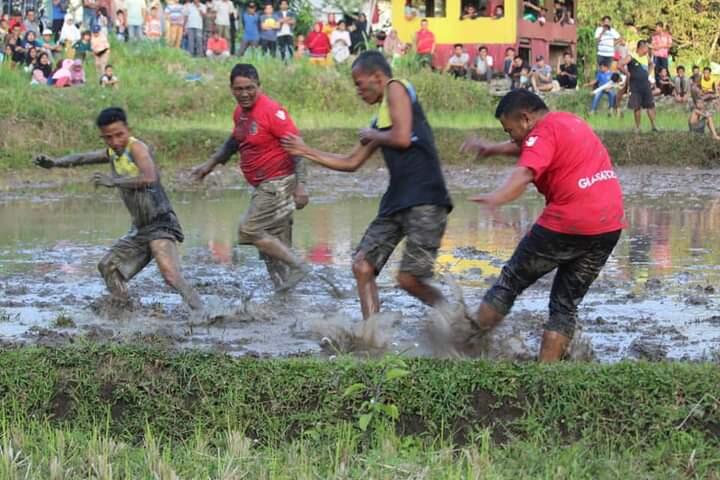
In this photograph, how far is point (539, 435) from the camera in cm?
575

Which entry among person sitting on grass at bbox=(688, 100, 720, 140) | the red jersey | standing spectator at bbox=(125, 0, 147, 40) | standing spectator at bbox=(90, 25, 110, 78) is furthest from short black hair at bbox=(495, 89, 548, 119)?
standing spectator at bbox=(125, 0, 147, 40)

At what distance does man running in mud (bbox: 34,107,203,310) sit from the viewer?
9000 millimetres

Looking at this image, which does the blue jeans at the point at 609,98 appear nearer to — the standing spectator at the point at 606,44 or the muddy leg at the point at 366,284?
the standing spectator at the point at 606,44

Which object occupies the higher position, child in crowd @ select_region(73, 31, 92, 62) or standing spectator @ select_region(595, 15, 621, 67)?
child in crowd @ select_region(73, 31, 92, 62)

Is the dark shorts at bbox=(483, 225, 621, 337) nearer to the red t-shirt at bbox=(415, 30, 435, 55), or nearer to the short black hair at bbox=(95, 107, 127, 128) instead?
the short black hair at bbox=(95, 107, 127, 128)

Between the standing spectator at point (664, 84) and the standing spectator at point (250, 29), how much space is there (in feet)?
31.8

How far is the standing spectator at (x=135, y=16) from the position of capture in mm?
28719

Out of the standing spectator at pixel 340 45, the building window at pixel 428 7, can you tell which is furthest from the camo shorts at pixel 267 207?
the building window at pixel 428 7

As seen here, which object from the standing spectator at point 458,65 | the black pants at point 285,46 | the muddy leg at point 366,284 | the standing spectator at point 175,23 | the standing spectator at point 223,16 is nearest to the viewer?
the muddy leg at point 366,284

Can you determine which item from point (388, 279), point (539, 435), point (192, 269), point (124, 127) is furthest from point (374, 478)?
point (192, 269)

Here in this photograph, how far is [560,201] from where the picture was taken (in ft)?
22.4

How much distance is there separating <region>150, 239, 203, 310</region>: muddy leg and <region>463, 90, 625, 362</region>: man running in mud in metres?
2.94

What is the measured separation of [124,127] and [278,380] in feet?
11.7

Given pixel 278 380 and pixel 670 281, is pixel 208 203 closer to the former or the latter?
pixel 670 281
